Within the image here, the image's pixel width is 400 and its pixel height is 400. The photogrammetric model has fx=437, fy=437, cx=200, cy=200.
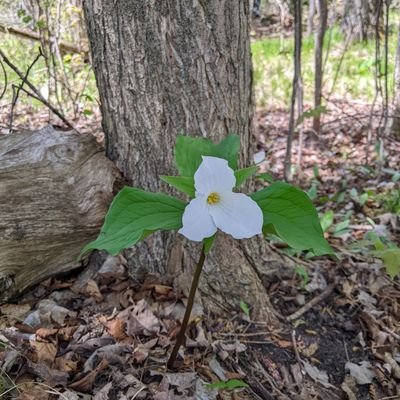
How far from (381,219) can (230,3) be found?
1648mm

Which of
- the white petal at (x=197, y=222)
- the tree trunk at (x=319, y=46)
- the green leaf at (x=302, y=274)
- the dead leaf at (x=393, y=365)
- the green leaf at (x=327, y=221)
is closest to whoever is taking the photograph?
the white petal at (x=197, y=222)

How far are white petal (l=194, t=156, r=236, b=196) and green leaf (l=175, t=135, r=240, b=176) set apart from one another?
7.5 inches

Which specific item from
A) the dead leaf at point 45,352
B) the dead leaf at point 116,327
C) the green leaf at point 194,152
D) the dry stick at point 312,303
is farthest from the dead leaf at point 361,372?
the dead leaf at point 45,352

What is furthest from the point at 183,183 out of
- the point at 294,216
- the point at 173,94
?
the point at 173,94

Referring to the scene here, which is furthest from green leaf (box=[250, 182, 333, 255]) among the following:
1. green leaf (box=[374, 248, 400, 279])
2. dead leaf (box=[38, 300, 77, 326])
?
dead leaf (box=[38, 300, 77, 326])

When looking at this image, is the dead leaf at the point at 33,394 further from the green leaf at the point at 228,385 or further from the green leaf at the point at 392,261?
the green leaf at the point at 392,261

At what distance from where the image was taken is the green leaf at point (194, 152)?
1235 millimetres

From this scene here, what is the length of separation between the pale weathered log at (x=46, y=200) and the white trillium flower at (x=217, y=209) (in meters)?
0.75

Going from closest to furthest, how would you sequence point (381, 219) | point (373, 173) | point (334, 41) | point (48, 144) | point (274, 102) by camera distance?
point (48, 144) < point (381, 219) < point (373, 173) < point (274, 102) < point (334, 41)

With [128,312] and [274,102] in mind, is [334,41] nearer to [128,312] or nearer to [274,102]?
[274,102]

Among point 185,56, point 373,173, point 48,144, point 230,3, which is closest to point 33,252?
point 48,144

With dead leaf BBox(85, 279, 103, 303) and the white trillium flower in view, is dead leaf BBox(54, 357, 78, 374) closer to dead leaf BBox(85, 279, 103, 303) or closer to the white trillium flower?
dead leaf BBox(85, 279, 103, 303)

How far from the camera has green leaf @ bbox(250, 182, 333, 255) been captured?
1.16 m

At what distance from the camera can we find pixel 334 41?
610cm
